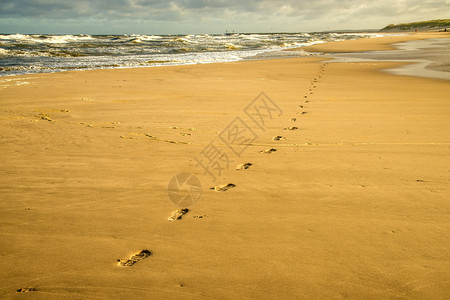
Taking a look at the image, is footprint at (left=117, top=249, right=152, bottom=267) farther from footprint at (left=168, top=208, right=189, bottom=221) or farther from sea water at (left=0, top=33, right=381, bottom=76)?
sea water at (left=0, top=33, right=381, bottom=76)

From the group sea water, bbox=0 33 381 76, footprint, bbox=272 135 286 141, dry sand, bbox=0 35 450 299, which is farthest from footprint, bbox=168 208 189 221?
sea water, bbox=0 33 381 76

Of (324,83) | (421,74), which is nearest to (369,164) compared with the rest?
(324,83)

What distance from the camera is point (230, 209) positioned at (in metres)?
2.92

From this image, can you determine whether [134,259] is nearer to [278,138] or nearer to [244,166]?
[244,166]

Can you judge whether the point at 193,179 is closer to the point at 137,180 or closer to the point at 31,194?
the point at 137,180

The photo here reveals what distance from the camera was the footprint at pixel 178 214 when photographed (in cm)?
280

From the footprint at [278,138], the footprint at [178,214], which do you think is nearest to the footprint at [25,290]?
Answer: the footprint at [178,214]

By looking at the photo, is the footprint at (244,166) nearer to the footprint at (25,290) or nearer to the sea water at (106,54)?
the footprint at (25,290)

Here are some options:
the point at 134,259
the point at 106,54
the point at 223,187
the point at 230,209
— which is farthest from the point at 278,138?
the point at 106,54

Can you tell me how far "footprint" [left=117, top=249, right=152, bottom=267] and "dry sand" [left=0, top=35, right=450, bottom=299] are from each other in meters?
0.01

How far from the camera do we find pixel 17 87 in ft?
31.2

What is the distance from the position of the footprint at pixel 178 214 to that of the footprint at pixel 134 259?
469 mm

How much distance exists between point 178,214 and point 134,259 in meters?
Answer: 0.65

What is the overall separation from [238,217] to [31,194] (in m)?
2.09
